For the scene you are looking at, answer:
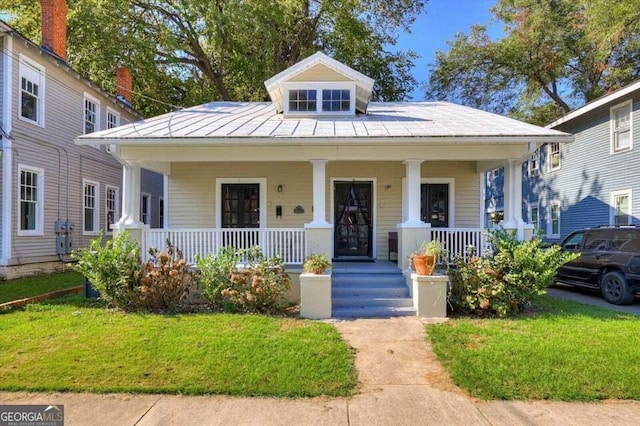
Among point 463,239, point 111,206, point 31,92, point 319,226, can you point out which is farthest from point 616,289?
point 111,206

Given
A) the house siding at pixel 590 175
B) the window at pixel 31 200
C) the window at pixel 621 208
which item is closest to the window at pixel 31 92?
the window at pixel 31 200

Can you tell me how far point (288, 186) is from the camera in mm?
10977

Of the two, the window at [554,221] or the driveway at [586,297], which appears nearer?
the driveway at [586,297]

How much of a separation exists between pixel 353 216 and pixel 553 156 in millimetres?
11759

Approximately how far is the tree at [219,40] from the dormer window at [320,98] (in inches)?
382

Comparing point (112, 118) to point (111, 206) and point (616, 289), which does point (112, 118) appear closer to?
point (111, 206)

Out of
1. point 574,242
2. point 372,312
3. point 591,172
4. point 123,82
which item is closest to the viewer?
point 372,312

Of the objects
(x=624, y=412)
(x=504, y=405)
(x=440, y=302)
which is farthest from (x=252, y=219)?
(x=624, y=412)

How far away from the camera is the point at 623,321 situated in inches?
274

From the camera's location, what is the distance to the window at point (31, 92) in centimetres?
1108

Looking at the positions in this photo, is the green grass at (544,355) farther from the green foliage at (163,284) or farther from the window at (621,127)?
the window at (621,127)

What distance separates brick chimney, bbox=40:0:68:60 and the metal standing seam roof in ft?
18.1

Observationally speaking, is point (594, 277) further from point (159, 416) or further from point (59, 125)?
point (59, 125)

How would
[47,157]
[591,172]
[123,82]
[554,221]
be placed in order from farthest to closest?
[554,221], [123,82], [591,172], [47,157]
